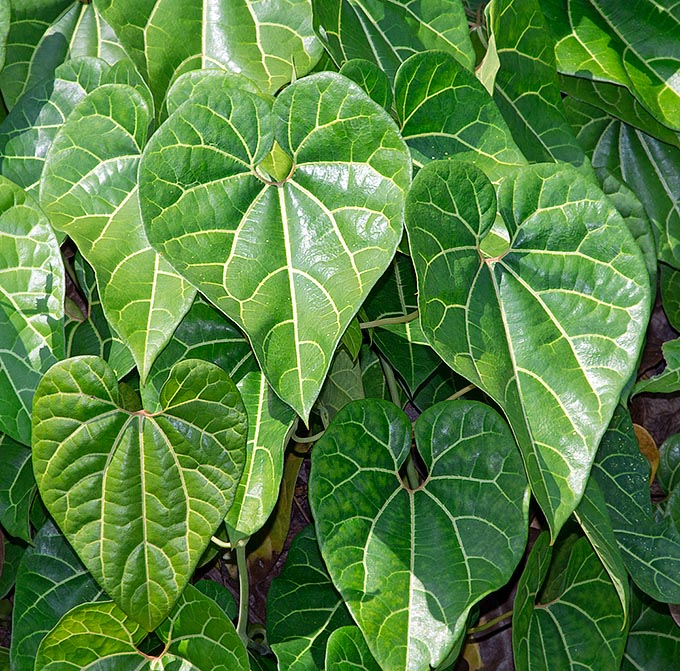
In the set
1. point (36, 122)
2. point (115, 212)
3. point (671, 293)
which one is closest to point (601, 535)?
point (671, 293)

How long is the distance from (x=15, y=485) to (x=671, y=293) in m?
1.06

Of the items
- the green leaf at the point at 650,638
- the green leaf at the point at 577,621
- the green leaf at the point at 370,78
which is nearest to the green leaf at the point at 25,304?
the green leaf at the point at 370,78

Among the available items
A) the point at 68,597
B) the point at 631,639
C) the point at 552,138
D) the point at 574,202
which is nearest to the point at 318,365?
the point at 574,202

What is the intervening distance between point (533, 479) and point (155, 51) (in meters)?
0.61

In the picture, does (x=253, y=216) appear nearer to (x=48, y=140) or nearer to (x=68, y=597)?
(x=48, y=140)

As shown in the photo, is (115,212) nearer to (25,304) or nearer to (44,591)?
(25,304)

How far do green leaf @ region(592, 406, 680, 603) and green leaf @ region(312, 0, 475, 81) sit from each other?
554 millimetres

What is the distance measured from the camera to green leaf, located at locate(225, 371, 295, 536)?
0.97 metres

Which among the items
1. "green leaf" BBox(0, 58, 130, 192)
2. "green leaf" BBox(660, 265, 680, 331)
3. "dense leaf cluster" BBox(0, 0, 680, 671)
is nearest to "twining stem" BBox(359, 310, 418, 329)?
"dense leaf cluster" BBox(0, 0, 680, 671)

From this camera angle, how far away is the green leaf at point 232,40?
0.94 m

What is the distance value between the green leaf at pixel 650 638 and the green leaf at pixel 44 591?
0.82 meters

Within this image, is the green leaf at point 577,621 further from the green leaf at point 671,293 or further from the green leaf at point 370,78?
the green leaf at point 370,78

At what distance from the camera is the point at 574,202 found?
2.90 feet

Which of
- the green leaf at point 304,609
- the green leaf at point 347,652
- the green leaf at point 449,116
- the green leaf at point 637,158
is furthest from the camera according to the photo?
the green leaf at point 637,158
